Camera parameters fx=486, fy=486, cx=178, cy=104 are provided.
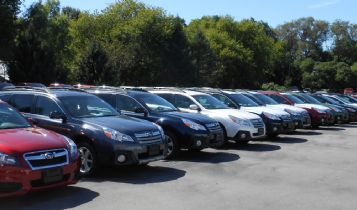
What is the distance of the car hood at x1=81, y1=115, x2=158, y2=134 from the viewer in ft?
29.8

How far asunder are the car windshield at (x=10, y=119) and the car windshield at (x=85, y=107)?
134 cm

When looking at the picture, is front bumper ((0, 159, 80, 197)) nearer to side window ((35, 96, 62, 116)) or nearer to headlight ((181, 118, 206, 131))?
side window ((35, 96, 62, 116))

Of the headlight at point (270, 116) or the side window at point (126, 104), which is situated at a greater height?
the side window at point (126, 104)

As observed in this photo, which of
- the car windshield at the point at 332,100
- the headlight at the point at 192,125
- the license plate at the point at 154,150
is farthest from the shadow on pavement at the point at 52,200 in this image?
the car windshield at the point at 332,100

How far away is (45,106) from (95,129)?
1.40 meters

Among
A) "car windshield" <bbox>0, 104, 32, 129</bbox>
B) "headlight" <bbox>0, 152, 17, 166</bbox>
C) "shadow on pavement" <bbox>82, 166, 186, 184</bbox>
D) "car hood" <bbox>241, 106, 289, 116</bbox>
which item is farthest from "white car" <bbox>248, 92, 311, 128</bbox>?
"headlight" <bbox>0, 152, 17, 166</bbox>

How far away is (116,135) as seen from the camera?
29.2 feet

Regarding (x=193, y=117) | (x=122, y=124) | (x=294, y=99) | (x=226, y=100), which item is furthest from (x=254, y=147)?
(x=294, y=99)

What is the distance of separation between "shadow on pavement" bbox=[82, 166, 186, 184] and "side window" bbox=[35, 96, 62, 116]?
154cm

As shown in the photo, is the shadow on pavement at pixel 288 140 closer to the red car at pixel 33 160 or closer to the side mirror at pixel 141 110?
the side mirror at pixel 141 110

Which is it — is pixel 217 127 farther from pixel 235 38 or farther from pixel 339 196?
pixel 235 38

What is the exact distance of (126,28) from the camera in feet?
181

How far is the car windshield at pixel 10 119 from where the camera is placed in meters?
7.88

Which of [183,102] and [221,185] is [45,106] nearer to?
[221,185]
